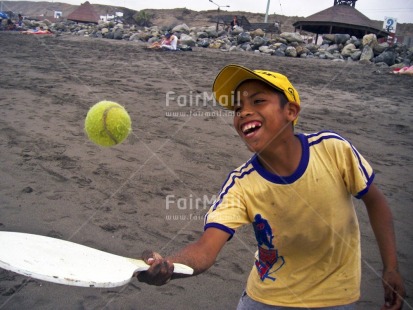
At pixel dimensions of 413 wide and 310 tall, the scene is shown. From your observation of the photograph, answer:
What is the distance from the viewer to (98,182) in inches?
158

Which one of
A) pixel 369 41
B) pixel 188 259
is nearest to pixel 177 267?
pixel 188 259

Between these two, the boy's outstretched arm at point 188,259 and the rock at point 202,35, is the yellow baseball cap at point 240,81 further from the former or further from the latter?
the rock at point 202,35

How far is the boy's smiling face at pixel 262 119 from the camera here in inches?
67.8

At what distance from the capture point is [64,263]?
1.36 metres

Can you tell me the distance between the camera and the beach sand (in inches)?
102

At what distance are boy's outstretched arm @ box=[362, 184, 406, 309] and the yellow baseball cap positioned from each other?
1.97 ft

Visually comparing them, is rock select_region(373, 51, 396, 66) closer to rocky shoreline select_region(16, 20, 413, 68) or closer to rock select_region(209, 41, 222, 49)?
rocky shoreline select_region(16, 20, 413, 68)

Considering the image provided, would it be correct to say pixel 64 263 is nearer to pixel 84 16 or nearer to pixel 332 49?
pixel 332 49

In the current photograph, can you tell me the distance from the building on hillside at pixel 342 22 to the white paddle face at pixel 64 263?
27.4 meters

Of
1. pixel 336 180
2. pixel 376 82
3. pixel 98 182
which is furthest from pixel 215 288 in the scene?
pixel 376 82

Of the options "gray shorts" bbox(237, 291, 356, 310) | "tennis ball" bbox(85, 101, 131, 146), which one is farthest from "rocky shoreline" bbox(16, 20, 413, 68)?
"gray shorts" bbox(237, 291, 356, 310)

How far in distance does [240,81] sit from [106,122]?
6.18 ft

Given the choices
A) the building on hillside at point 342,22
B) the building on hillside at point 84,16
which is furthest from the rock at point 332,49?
the building on hillside at point 84,16

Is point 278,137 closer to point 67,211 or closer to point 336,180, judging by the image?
point 336,180
